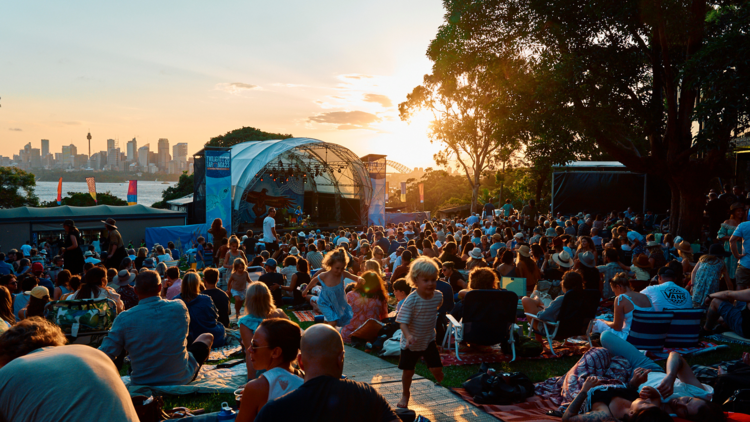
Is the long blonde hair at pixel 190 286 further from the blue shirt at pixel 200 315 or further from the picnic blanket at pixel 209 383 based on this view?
the picnic blanket at pixel 209 383

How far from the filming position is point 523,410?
13.7 feet

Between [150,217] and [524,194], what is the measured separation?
2369 centimetres

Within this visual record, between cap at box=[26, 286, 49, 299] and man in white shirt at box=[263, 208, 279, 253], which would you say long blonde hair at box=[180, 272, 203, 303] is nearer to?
cap at box=[26, 286, 49, 299]

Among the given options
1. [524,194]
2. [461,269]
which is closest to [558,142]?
[461,269]

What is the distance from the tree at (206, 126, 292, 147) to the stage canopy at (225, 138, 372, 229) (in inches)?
791

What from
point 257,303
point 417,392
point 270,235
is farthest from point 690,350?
point 270,235

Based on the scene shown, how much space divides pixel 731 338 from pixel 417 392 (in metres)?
4.55

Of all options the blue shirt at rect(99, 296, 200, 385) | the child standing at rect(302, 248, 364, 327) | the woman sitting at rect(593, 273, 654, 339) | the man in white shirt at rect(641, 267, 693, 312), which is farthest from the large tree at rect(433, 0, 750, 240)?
the blue shirt at rect(99, 296, 200, 385)

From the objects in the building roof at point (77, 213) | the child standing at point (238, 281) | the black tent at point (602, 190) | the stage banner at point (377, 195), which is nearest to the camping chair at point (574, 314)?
the child standing at point (238, 281)

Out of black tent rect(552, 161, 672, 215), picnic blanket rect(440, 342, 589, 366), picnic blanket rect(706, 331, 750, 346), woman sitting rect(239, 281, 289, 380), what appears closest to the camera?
woman sitting rect(239, 281, 289, 380)

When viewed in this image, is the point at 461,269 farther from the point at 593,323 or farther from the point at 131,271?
the point at 131,271

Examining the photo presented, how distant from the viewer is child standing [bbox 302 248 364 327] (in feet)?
20.7

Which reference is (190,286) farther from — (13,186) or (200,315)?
(13,186)

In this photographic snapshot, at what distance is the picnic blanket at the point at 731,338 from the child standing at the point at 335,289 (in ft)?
15.7
